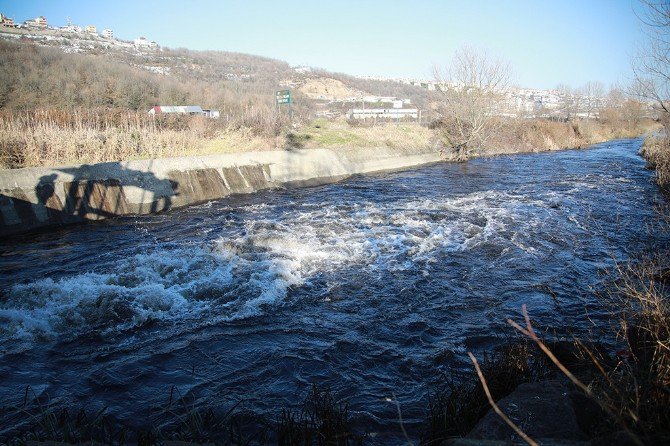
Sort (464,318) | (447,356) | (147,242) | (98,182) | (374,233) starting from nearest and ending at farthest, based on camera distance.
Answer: (447,356), (464,318), (147,242), (374,233), (98,182)

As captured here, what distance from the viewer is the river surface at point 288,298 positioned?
548cm

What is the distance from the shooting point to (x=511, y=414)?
12.4ft

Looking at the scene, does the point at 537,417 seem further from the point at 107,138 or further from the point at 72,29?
the point at 72,29

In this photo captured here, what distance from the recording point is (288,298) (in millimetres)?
8219

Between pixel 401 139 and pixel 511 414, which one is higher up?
pixel 401 139

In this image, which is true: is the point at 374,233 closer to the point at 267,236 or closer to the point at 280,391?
the point at 267,236

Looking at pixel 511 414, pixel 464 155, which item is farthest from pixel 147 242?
pixel 464 155

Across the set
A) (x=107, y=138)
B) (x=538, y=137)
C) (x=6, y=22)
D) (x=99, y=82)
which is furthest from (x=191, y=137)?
(x=6, y=22)

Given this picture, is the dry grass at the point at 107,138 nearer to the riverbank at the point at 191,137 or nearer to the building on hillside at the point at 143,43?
the riverbank at the point at 191,137

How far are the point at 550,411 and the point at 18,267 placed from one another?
10.9 meters

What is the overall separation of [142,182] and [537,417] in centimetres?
1503

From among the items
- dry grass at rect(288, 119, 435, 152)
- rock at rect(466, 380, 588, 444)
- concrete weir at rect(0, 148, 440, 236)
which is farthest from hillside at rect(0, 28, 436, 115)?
rock at rect(466, 380, 588, 444)

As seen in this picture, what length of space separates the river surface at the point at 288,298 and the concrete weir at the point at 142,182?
34.9 inches

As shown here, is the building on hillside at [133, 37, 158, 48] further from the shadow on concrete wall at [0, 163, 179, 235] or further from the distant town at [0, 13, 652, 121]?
the shadow on concrete wall at [0, 163, 179, 235]
